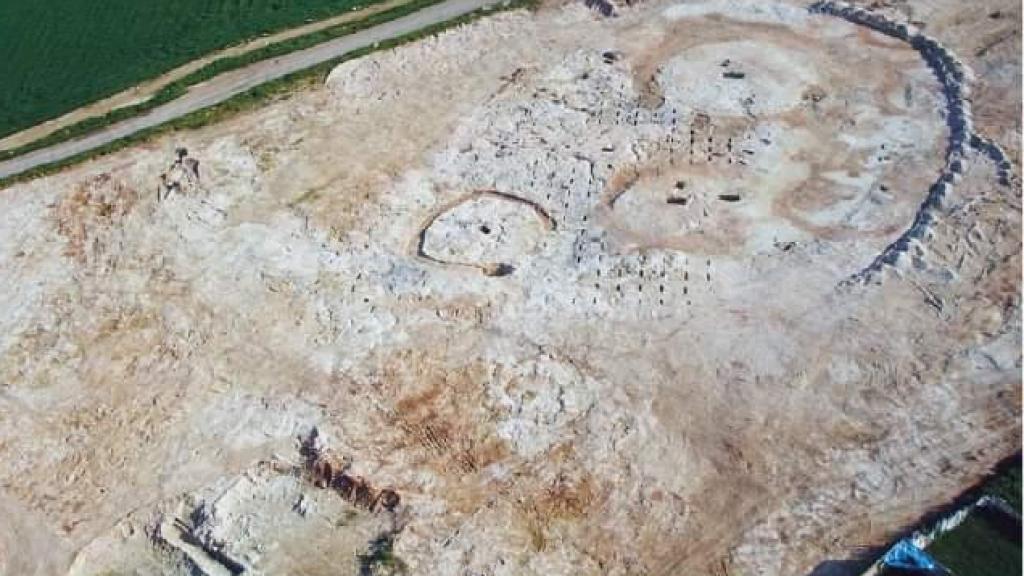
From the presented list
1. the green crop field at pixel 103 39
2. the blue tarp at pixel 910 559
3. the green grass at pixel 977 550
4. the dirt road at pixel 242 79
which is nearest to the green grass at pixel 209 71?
the dirt road at pixel 242 79

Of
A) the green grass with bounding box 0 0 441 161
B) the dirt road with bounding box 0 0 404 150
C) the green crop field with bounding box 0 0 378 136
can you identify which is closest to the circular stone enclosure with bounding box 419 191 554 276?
the green grass with bounding box 0 0 441 161

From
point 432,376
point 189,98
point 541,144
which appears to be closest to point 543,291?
point 432,376

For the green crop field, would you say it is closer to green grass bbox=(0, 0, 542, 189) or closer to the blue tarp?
green grass bbox=(0, 0, 542, 189)

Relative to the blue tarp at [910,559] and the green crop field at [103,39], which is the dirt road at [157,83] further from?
the blue tarp at [910,559]

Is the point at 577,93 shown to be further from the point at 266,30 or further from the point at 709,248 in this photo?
the point at 266,30

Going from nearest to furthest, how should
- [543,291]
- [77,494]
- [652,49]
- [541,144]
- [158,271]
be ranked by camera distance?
[77,494] → [543,291] → [158,271] → [541,144] → [652,49]

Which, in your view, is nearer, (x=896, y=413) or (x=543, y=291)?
(x=896, y=413)

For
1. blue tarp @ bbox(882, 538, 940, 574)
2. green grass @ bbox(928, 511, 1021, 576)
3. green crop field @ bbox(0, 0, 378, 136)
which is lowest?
green grass @ bbox(928, 511, 1021, 576)
